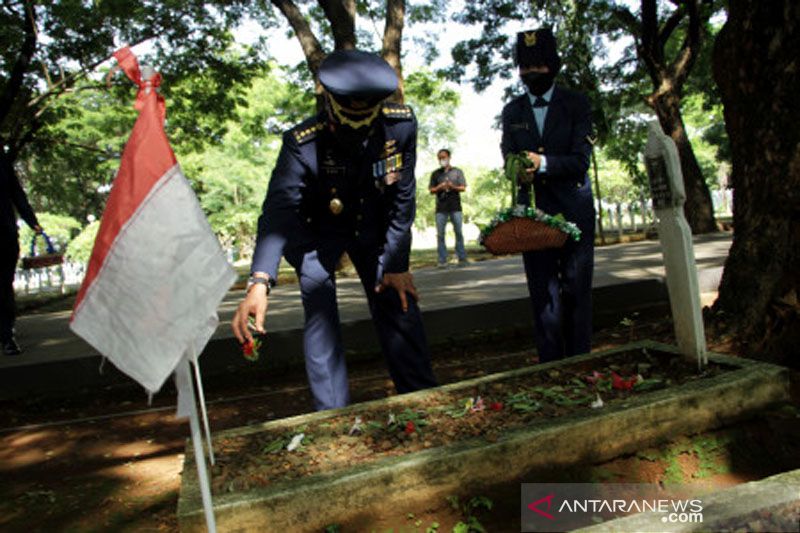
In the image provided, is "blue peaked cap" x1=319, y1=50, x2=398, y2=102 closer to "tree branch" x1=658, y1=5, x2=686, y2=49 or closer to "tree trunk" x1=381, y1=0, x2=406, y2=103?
"tree trunk" x1=381, y1=0, x2=406, y2=103

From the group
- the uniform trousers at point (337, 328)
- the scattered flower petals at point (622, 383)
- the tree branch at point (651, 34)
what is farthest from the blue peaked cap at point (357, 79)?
the tree branch at point (651, 34)

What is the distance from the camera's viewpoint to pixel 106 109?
2216cm

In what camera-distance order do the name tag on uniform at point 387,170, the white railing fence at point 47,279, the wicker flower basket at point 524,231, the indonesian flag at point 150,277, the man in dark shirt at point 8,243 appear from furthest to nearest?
the white railing fence at point 47,279 → the man in dark shirt at point 8,243 → the wicker flower basket at point 524,231 → the name tag on uniform at point 387,170 → the indonesian flag at point 150,277

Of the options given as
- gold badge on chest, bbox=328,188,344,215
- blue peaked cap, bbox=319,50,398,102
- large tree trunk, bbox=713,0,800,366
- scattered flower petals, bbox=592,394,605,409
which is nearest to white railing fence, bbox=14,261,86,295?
gold badge on chest, bbox=328,188,344,215

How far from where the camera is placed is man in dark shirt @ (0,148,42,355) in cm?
575

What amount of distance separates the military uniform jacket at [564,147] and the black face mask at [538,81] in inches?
2.3

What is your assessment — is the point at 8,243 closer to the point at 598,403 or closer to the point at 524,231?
the point at 524,231

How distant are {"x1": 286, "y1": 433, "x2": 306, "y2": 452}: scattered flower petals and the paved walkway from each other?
2.60m

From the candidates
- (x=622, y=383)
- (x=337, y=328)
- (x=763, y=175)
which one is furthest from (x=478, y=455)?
(x=763, y=175)

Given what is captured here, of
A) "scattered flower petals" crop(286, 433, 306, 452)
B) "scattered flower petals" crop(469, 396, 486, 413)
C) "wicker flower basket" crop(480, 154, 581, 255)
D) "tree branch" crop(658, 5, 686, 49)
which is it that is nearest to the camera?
"scattered flower petals" crop(286, 433, 306, 452)

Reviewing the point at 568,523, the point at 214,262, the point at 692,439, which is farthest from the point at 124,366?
the point at 692,439

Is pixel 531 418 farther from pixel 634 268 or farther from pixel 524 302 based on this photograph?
pixel 634 268

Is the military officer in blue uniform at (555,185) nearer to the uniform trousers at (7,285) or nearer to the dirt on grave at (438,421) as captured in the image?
the dirt on grave at (438,421)

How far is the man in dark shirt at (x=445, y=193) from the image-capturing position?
36.0ft
